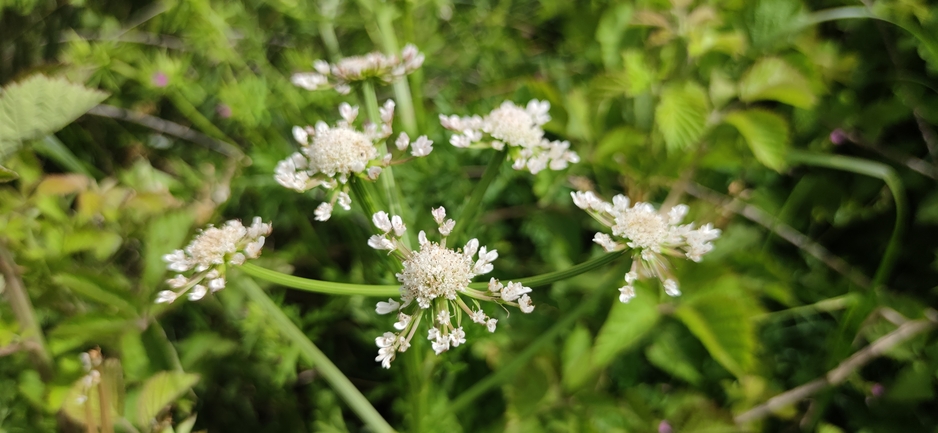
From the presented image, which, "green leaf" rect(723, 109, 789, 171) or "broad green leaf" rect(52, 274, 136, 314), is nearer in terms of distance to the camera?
"broad green leaf" rect(52, 274, 136, 314)

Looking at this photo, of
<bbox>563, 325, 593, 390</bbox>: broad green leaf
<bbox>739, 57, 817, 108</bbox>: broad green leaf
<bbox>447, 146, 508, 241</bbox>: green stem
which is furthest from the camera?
<bbox>563, 325, 593, 390</bbox>: broad green leaf

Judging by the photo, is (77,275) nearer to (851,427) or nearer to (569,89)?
(569,89)

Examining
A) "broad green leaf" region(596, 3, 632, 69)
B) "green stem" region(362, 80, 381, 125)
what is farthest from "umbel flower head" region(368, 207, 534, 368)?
"broad green leaf" region(596, 3, 632, 69)

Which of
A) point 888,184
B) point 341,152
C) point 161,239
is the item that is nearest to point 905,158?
point 888,184

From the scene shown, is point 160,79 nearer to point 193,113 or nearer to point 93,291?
point 193,113

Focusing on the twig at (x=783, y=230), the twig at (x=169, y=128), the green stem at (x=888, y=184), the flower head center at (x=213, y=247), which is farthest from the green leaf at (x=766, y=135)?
the twig at (x=169, y=128)

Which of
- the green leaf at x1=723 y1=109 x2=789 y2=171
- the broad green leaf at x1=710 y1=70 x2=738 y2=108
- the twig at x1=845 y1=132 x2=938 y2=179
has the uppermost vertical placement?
the broad green leaf at x1=710 y1=70 x2=738 y2=108

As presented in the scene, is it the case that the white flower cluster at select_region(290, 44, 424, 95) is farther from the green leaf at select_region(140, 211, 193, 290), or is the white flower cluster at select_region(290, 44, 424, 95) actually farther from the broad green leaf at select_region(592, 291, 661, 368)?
the broad green leaf at select_region(592, 291, 661, 368)

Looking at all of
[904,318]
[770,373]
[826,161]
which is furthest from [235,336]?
[904,318]
